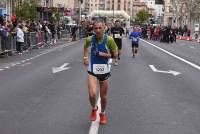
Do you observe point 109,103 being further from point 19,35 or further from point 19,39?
point 19,35

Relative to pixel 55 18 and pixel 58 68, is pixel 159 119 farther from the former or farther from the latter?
pixel 55 18

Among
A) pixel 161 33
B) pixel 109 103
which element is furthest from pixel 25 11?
pixel 109 103

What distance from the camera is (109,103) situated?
10883mm

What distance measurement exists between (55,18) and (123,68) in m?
46.3

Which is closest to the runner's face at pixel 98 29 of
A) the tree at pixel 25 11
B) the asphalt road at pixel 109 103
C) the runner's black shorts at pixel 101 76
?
the runner's black shorts at pixel 101 76

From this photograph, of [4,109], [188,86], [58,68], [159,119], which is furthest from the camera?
[58,68]

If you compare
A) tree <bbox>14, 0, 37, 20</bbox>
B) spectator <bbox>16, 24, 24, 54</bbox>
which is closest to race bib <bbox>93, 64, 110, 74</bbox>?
spectator <bbox>16, 24, 24, 54</bbox>

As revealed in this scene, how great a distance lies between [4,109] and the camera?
9.98m

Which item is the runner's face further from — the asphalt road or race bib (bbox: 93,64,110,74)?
the asphalt road

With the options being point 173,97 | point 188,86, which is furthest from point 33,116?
point 188,86

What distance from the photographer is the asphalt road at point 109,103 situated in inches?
331

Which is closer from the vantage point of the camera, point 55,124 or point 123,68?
point 55,124

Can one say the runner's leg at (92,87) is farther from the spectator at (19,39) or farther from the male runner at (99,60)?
the spectator at (19,39)

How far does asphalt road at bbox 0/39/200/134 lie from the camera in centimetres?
841
